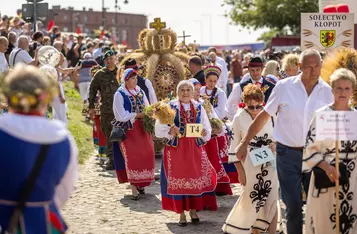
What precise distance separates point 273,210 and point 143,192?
12.2 ft

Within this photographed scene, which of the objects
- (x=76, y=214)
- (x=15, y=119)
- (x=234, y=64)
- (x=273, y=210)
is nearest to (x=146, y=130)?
(x=76, y=214)

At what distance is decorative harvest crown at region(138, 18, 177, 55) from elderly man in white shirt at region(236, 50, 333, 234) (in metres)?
7.65

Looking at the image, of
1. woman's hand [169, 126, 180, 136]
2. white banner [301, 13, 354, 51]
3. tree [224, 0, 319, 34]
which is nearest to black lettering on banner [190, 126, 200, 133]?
woman's hand [169, 126, 180, 136]

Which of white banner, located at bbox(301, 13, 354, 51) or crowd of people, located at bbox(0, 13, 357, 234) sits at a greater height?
white banner, located at bbox(301, 13, 354, 51)

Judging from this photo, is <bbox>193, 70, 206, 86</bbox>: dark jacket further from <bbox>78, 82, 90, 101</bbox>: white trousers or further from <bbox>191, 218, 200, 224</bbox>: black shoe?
<bbox>78, 82, 90, 101</bbox>: white trousers

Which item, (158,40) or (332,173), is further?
(158,40)

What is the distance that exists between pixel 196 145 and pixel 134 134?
2.17 meters

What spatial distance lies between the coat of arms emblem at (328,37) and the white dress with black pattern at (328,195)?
22.7 feet

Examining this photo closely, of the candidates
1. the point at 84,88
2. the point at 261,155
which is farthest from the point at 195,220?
the point at 84,88

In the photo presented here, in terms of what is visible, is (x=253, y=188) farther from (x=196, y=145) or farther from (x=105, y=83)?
(x=105, y=83)

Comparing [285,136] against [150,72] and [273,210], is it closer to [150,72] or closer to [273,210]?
[273,210]

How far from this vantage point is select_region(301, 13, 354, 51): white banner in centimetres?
1405

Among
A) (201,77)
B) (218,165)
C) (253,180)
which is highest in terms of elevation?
(201,77)

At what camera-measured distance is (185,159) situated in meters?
10.2
